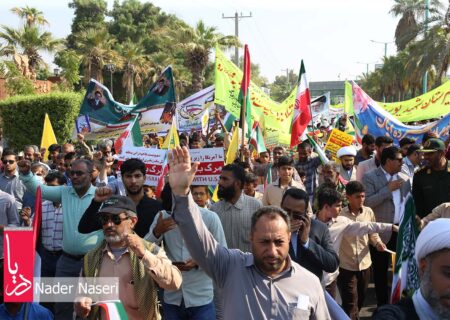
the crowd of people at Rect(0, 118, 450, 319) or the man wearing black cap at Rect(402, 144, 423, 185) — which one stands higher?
the man wearing black cap at Rect(402, 144, 423, 185)

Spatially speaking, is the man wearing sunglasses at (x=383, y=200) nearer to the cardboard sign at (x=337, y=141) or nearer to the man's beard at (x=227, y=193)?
the man's beard at (x=227, y=193)

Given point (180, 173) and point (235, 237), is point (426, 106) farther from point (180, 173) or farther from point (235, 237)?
point (180, 173)

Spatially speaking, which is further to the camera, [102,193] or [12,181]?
[12,181]

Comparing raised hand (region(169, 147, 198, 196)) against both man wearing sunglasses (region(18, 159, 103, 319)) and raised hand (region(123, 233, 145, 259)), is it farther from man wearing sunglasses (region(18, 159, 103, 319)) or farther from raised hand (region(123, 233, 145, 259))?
man wearing sunglasses (region(18, 159, 103, 319))

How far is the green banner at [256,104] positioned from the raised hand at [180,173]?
27.0ft

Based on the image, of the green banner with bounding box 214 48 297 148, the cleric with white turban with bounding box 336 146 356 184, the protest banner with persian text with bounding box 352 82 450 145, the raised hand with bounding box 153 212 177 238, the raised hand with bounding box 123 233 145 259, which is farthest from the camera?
the protest banner with persian text with bounding box 352 82 450 145

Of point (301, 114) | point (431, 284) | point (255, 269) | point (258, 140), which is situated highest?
point (301, 114)

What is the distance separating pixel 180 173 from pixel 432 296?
1249 mm

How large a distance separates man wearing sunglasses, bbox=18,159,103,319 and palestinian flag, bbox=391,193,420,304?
7.95ft

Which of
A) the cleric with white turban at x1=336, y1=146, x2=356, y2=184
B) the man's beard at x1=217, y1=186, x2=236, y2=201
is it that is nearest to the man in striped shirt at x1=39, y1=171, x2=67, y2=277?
the man's beard at x1=217, y1=186, x2=236, y2=201

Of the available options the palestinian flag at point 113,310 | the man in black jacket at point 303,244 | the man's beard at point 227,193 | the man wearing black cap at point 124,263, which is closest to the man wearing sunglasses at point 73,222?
the man's beard at point 227,193

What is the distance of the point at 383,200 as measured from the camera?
698 cm

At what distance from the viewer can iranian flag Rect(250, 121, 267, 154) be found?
35.9ft

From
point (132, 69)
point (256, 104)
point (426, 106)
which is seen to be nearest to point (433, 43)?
point (426, 106)
